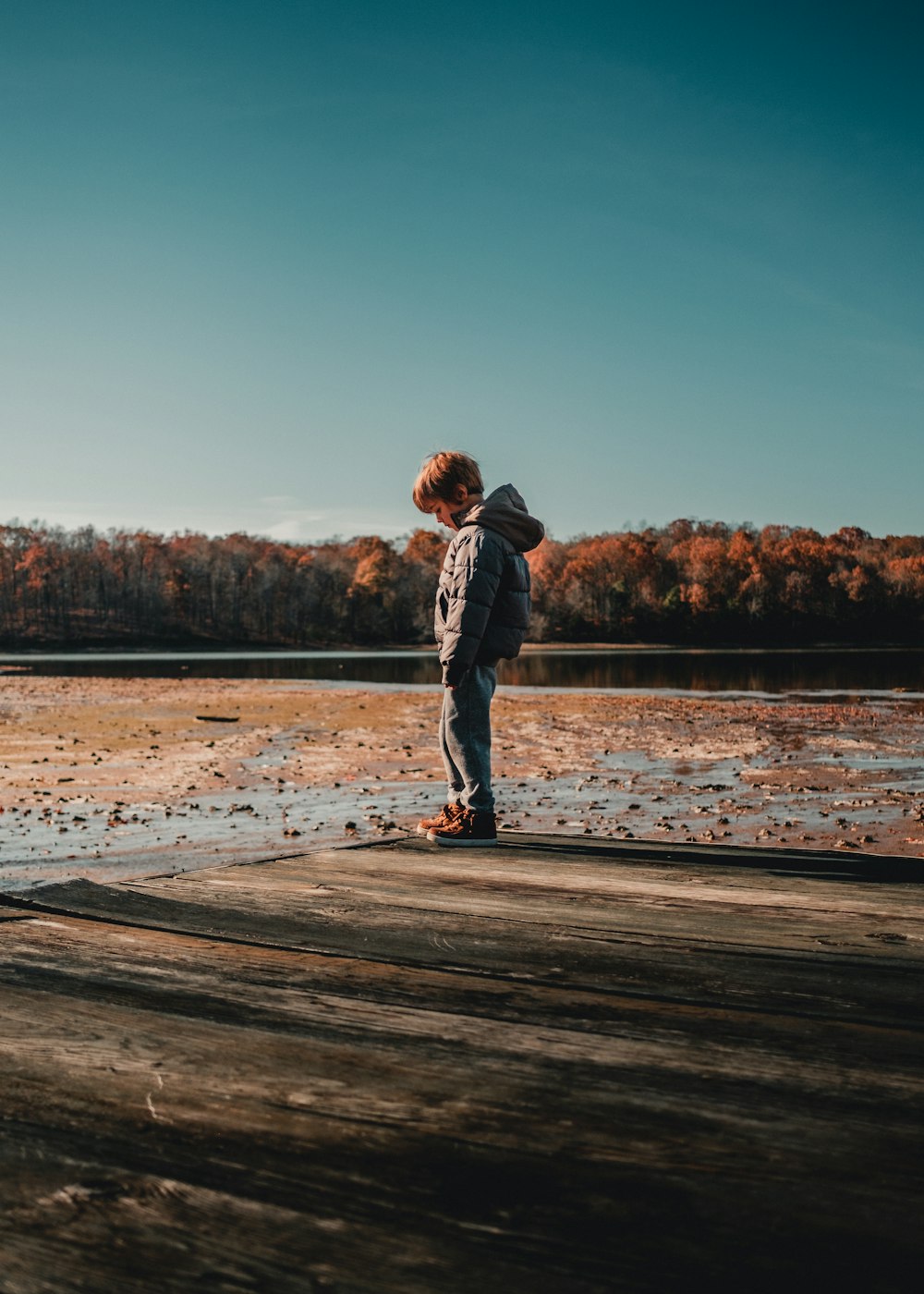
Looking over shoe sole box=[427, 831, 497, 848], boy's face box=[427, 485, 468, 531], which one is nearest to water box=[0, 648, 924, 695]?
boy's face box=[427, 485, 468, 531]

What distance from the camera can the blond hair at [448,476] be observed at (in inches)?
222

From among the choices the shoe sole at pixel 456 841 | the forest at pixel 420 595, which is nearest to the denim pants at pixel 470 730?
the shoe sole at pixel 456 841

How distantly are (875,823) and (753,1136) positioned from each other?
1373 cm

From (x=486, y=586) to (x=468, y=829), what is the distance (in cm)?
124

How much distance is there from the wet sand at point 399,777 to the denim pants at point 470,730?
1391 millimetres

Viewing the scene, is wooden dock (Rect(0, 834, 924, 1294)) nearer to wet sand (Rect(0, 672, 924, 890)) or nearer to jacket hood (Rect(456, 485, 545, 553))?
jacket hood (Rect(456, 485, 545, 553))

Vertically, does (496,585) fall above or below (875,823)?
above

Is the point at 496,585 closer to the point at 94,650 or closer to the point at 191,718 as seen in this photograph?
the point at 191,718

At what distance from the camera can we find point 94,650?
111375 mm

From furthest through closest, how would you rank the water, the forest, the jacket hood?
the forest < the water < the jacket hood

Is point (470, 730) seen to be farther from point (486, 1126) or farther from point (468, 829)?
point (486, 1126)

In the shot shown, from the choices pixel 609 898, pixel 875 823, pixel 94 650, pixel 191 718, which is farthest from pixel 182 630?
pixel 609 898

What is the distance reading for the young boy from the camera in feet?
17.1

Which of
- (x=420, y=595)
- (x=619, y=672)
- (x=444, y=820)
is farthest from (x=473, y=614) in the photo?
(x=420, y=595)
